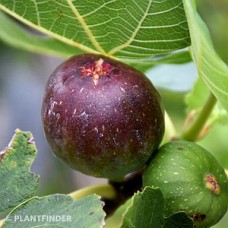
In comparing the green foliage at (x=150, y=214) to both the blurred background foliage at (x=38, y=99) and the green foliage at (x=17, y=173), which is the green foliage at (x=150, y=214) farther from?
the blurred background foliage at (x=38, y=99)

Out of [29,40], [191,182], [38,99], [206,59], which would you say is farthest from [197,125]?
[38,99]

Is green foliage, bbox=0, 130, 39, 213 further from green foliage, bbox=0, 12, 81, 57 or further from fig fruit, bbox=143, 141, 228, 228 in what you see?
green foliage, bbox=0, 12, 81, 57

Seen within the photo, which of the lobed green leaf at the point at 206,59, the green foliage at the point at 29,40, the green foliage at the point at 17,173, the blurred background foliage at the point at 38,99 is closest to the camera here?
the lobed green leaf at the point at 206,59

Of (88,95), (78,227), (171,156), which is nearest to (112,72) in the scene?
(88,95)

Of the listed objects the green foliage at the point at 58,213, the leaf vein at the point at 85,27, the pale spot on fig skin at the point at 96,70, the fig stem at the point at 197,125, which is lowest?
the fig stem at the point at 197,125

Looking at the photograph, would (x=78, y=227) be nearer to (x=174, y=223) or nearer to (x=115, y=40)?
(x=174, y=223)

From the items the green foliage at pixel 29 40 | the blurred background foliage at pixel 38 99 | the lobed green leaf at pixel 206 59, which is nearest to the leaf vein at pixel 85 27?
the lobed green leaf at pixel 206 59
